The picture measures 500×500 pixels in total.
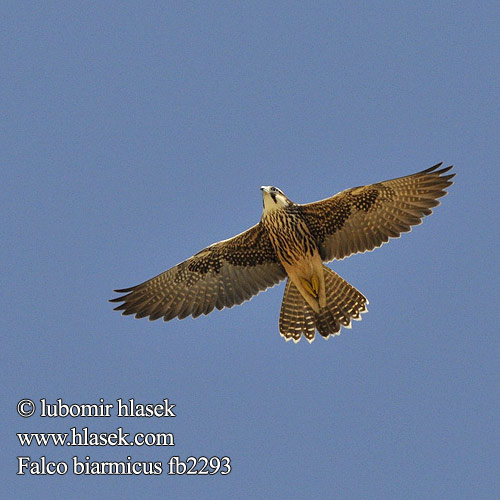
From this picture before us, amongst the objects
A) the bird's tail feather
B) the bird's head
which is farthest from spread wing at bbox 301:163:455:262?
the bird's tail feather

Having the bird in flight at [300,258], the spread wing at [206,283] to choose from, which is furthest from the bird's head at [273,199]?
the spread wing at [206,283]

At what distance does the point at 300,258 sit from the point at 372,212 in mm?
1378

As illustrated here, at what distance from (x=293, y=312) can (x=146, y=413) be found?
2.94 metres

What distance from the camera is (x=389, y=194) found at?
1366cm

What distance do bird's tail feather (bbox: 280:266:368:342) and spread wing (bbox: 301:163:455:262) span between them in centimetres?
59

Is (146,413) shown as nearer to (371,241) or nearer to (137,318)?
(137,318)

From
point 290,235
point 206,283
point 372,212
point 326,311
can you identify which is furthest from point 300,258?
point 206,283

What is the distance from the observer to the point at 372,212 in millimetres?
13773

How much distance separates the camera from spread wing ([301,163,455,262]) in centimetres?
1346

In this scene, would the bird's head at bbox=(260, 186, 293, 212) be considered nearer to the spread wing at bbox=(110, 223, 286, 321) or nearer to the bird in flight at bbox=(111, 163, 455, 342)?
the bird in flight at bbox=(111, 163, 455, 342)

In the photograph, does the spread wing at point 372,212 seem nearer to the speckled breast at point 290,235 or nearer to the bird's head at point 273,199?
the speckled breast at point 290,235

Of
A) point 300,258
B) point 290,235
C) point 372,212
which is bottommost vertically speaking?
point 300,258

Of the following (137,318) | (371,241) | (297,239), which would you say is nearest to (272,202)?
(297,239)

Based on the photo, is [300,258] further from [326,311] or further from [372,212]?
[372,212]
